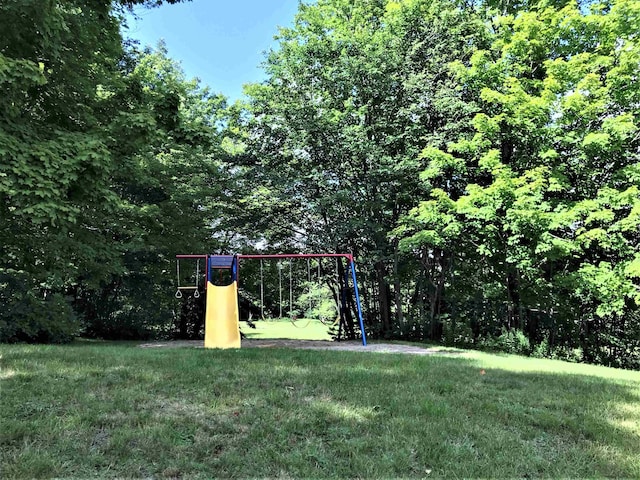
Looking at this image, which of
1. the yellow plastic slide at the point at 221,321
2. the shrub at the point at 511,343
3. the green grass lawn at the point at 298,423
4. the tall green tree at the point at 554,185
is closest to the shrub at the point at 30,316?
the yellow plastic slide at the point at 221,321

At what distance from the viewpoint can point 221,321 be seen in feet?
26.0

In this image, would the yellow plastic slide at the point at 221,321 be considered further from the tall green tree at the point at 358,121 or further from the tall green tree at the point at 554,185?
the tall green tree at the point at 554,185

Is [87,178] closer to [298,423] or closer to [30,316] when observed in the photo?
[30,316]

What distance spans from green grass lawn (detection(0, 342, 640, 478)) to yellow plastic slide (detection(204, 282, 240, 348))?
11.3 feet

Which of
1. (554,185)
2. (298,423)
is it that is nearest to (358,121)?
(554,185)

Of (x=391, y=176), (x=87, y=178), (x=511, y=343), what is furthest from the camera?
(x=391, y=176)

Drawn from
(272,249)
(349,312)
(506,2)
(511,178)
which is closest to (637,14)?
(506,2)

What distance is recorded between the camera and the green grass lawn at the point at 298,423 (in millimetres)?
2287

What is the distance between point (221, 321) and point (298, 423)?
5381 millimetres

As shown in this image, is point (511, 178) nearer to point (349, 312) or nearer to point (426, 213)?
point (426, 213)

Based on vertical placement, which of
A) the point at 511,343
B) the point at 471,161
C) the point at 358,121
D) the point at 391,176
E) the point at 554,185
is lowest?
the point at 511,343

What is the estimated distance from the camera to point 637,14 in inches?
358

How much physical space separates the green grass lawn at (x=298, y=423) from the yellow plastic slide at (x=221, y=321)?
135 inches

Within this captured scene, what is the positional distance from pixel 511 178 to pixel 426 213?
1.98 meters
